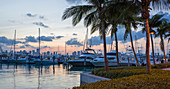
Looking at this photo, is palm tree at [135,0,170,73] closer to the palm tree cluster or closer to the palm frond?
the palm tree cluster

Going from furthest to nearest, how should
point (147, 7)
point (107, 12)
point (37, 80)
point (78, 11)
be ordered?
point (37, 80)
point (78, 11)
point (107, 12)
point (147, 7)

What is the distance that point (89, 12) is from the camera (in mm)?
18188

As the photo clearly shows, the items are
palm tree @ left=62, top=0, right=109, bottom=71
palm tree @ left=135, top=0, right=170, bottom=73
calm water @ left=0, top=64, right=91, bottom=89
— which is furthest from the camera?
calm water @ left=0, top=64, right=91, bottom=89

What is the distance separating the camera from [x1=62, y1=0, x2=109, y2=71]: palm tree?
1689 centimetres

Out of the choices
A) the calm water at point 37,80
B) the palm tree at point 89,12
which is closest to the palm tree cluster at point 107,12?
the palm tree at point 89,12

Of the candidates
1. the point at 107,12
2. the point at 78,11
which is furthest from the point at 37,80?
the point at 107,12

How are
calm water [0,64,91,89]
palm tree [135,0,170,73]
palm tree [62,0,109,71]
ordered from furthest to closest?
calm water [0,64,91,89]
palm tree [62,0,109,71]
palm tree [135,0,170,73]

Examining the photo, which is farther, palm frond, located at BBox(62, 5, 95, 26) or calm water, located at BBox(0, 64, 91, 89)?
calm water, located at BBox(0, 64, 91, 89)

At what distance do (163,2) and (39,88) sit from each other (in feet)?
46.9

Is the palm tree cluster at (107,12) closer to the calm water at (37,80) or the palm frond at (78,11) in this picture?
the palm frond at (78,11)

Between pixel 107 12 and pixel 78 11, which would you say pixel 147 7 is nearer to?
pixel 107 12

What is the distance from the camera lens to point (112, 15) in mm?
16562

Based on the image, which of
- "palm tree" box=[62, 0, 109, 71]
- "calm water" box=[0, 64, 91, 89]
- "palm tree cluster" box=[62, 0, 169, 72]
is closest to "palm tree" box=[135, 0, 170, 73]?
"palm tree cluster" box=[62, 0, 169, 72]

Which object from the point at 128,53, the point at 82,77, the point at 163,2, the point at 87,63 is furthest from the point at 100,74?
the point at 128,53
